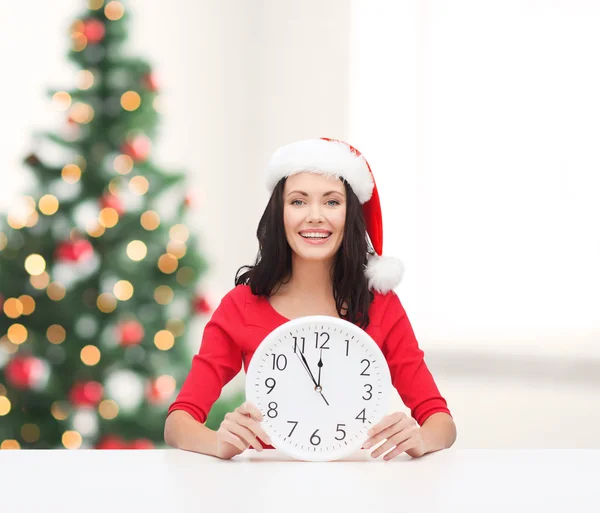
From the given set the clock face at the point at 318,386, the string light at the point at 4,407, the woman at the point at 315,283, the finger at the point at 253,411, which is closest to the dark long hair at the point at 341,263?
the woman at the point at 315,283

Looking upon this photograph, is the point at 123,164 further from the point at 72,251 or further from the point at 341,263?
the point at 341,263

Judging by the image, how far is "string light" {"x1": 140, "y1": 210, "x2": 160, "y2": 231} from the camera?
2.76 meters

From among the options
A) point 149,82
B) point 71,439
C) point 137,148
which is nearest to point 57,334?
point 71,439

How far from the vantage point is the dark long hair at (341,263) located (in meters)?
1.48

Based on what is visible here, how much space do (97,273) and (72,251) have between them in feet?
0.41

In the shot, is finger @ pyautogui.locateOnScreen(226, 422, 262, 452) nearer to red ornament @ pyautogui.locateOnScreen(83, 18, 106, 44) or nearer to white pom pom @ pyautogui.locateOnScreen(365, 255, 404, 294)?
white pom pom @ pyautogui.locateOnScreen(365, 255, 404, 294)

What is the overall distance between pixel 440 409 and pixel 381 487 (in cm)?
44

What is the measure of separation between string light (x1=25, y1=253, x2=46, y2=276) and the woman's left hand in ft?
5.81

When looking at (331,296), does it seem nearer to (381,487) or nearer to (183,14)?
(381,487)

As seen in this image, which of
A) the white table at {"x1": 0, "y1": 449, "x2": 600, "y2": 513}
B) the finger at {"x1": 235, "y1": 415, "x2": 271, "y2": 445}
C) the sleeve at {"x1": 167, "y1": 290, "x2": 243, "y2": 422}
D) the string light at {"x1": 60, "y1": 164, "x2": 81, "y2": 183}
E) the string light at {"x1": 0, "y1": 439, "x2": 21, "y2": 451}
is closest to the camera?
the white table at {"x1": 0, "y1": 449, "x2": 600, "y2": 513}

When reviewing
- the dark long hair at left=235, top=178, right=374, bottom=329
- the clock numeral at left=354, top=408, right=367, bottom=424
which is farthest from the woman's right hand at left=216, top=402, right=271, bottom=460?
the dark long hair at left=235, top=178, right=374, bottom=329

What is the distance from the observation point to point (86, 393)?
8.78ft

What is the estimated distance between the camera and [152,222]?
2.77 meters

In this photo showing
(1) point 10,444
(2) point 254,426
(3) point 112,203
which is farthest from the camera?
(3) point 112,203
